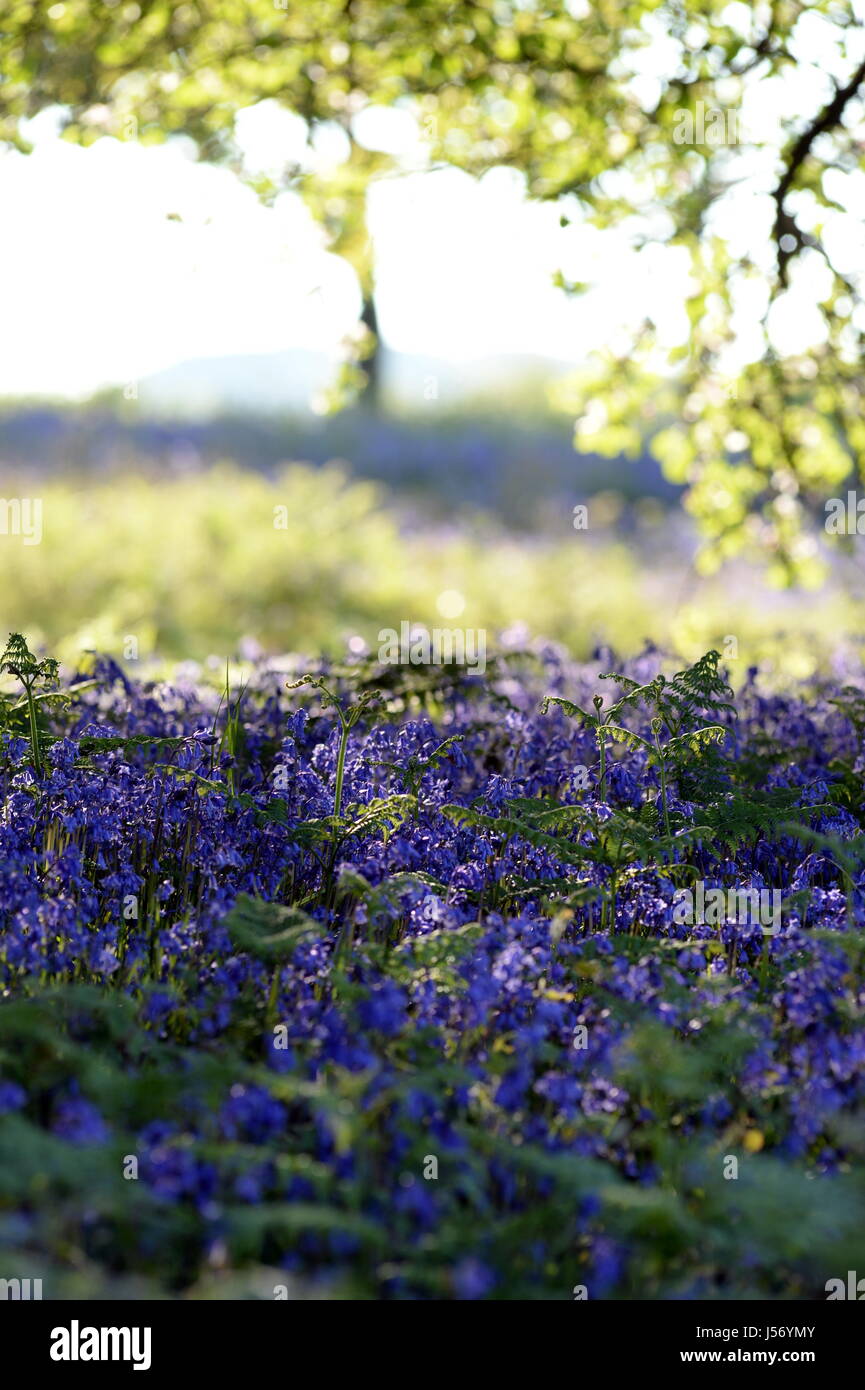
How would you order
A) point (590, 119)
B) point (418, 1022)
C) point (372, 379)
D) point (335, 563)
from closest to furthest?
1. point (418, 1022)
2. point (590, 119)
3. point (335, 563)
4. point (372, 379)

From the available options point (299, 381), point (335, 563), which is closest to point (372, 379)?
point (335, 563)

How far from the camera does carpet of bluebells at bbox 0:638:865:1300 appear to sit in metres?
2.46

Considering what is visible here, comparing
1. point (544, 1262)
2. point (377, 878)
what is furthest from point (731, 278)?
point (544, 1262)

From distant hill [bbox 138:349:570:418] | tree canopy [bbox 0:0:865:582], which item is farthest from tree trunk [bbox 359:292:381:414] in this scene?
tree canopy [bbox 0:0:865:582]

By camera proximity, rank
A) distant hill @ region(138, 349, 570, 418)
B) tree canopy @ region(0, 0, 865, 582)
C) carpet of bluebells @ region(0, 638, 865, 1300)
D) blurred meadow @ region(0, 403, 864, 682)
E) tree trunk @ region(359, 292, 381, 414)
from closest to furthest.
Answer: carpet of bluebells @ region(0, 638, 865, 1300) → tree canopy @ region(0, 0, 865, 582) → blurred meadow @ region(0, 403, 864, 682) → distant hill @ region(138, 349, 570, 418) → tree trunk @ region(359, 292, 381, 414)

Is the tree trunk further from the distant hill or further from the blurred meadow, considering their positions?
the blurred meadow

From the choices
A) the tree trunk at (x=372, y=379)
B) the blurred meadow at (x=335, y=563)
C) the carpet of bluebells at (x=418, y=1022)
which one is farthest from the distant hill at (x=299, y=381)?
the carpet of bluebells at (x=418, y=1022)

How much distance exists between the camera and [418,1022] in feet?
10.2

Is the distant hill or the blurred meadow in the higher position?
the distant hill

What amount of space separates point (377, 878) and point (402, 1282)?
1.39m

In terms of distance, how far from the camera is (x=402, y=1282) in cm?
242

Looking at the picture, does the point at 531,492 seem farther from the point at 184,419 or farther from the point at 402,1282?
the point at 402,1282

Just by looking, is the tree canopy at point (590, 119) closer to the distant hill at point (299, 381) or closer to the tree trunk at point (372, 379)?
the distant hill at point (299, 381)

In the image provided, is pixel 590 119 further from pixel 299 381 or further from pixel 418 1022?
pixel 299 381
